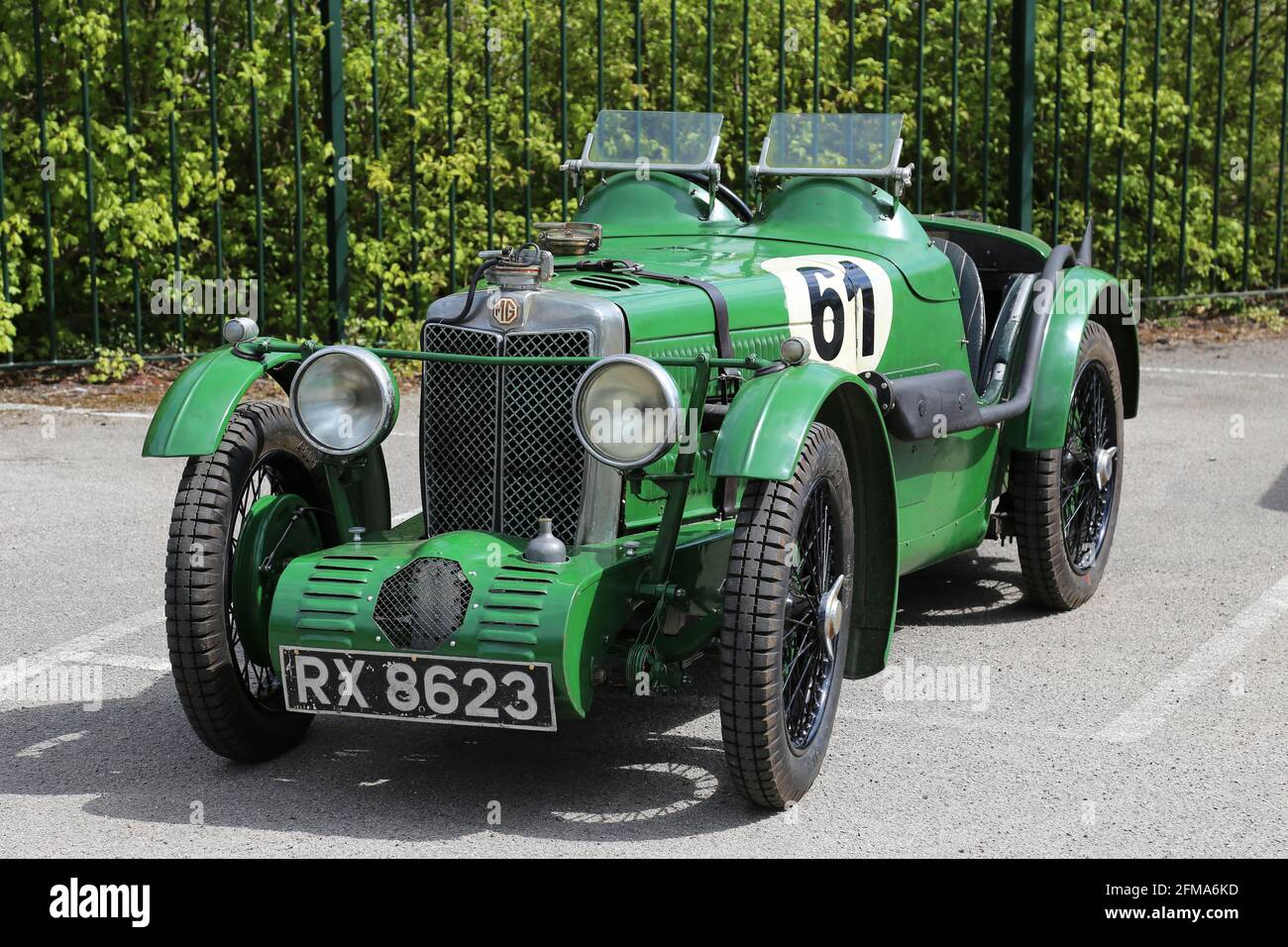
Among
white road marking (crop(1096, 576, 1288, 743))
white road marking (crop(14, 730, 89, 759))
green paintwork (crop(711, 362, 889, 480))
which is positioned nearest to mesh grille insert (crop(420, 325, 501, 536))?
green paintwork (crop(711, 362, 889, 480))

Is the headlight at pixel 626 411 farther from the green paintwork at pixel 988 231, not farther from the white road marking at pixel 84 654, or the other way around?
the green paintwork at pixel 988 231

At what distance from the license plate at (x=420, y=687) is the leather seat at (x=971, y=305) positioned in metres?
2.40

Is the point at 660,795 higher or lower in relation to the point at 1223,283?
lower

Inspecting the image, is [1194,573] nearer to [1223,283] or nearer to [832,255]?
[832,255]

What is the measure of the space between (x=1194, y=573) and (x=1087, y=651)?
1.08 metres

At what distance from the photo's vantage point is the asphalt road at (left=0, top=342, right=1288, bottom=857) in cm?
395

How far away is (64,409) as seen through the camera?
9.27 metres

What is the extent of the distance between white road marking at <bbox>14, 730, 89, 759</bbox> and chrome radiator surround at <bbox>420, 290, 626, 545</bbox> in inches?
46.0

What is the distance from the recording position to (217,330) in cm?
1029

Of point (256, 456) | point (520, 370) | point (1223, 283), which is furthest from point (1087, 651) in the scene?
point (1223, 283)

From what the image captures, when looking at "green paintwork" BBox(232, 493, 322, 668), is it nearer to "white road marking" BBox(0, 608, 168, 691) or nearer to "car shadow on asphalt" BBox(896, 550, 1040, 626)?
"white road marking" BBox(0, 608, 168, 691)

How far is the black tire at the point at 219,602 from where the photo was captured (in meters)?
4.17

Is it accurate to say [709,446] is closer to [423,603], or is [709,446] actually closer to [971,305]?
[423,603]

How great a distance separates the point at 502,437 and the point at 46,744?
1481 mm
